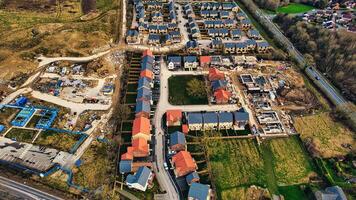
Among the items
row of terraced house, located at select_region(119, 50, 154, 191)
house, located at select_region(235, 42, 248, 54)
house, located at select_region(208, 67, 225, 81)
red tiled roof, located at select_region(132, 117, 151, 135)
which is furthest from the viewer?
house, located at select_region(235, 42, 248, 54)

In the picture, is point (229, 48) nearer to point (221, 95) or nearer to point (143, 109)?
point (221, 95)

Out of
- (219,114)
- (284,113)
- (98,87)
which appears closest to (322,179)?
(284,113)

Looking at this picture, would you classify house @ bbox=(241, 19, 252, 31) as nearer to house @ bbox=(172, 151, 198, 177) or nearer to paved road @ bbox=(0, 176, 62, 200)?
house @ bbox=(172, 151, 198, 177)

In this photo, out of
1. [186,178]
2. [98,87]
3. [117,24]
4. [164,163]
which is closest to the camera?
[186,178]

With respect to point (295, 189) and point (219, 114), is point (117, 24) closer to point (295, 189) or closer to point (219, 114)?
point (219, 114)

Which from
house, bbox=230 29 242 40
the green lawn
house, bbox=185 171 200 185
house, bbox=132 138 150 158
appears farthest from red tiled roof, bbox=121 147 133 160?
the green lawn

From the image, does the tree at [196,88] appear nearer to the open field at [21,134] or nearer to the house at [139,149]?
the house at [139,149]
